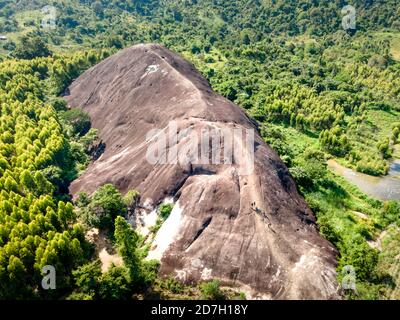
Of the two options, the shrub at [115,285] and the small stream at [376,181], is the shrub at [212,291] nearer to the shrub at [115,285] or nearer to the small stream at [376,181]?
the shrub at [115,285]

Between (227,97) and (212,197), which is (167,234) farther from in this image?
(227,97)

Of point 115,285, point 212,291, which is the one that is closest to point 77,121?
point 115,285

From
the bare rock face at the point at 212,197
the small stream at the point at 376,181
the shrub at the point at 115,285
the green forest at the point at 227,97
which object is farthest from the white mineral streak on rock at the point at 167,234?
the small stream at the point at 376,181

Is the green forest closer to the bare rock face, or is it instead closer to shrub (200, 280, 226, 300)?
shrub (200, 280, 226, 300)

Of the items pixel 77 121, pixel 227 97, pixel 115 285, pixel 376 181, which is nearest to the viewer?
pixel 115 285

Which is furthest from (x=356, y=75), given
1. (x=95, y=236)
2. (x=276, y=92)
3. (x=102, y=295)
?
(x=102, y=295)
